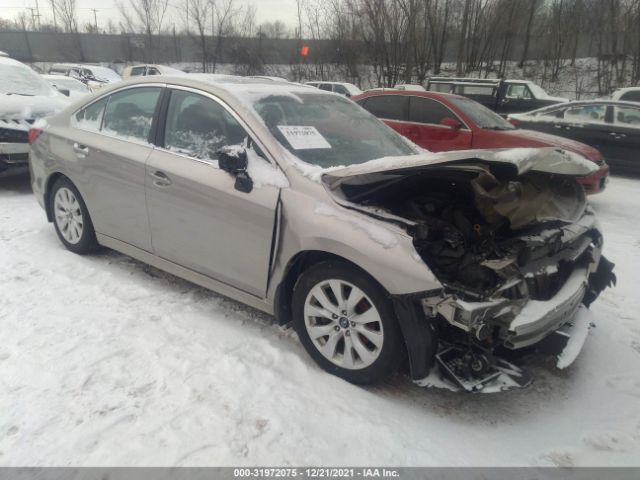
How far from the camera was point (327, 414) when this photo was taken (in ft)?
8.20

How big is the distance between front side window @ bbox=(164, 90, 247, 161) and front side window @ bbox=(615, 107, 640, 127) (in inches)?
363

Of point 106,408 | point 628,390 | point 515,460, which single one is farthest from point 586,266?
point 106,408

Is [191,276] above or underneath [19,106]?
underneath

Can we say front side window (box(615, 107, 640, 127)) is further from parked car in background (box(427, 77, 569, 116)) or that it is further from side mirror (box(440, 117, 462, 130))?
parked car in background (box(427, 77, 569, 116))

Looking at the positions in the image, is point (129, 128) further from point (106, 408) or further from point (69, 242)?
point (106, 408)

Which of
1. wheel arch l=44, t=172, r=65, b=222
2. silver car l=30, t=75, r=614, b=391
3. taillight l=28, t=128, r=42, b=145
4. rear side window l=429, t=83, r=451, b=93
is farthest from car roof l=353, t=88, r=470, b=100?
rear side window l=429, t=83, r=451, b=93

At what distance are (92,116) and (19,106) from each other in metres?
3.20

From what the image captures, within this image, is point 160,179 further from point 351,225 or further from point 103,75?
point 103,75

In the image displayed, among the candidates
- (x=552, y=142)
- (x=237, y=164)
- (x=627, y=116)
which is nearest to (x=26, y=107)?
(x=237, y=164)

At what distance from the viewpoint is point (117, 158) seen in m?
3.71

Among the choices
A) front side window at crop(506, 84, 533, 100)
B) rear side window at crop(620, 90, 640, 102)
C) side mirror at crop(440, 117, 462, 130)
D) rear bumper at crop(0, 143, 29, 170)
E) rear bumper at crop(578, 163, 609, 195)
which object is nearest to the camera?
rear bumper at crop(0, 143, 29, 170)

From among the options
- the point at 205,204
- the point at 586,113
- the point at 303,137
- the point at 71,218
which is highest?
the point at 303,137

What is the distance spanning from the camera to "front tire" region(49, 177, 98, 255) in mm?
4160

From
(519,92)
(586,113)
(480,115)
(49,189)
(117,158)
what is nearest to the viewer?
(117,158)
